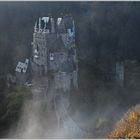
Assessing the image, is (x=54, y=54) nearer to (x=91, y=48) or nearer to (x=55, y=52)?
(x=55, y=52)

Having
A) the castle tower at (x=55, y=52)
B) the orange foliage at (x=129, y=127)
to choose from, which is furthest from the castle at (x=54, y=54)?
the orange foliage at (x=129, y=127)

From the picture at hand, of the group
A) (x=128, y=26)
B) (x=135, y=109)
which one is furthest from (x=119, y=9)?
(x=135, y=109)

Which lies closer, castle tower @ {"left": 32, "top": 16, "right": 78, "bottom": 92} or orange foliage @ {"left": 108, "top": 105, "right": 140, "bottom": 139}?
orange foliage @ {"left": 108, "top": 105, "right": 140, "bottom": 139}

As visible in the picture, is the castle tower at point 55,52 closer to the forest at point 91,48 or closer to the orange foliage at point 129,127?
the forest at point 91,48

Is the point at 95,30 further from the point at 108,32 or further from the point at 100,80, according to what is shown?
the point at 100,80

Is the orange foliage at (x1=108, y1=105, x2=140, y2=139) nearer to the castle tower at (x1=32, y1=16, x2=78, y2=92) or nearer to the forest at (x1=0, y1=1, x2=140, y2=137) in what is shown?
the forest at (x1=0, y1=1, x2=140, y2=137)

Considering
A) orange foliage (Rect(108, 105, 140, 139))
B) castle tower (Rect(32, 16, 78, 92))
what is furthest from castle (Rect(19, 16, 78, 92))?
orange foliage (Rect(108, 105, 140, 139))
